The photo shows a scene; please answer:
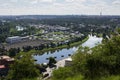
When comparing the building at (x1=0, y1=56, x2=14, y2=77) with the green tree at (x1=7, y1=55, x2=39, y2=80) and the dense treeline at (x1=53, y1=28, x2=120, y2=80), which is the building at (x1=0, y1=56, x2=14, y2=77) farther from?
the dense treeline at (x1=53, y1=28, x2=120, y2=80)

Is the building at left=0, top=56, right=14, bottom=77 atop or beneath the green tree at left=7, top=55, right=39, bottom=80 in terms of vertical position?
beneath

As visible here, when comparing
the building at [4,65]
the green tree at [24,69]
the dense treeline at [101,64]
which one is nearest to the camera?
the dense treeline at [101,64]

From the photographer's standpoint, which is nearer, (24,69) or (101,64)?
(101,64)

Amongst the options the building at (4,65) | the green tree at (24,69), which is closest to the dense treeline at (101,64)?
the green tree at (24,69)

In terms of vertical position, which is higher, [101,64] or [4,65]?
[101,64]

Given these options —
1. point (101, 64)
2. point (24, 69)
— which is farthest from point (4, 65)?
point (101, 64)

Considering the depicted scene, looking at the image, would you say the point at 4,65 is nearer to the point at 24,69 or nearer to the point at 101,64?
the point at 24,69

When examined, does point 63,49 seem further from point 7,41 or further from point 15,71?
point 15,71

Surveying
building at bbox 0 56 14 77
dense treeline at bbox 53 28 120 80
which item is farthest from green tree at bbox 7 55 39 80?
building at bbox 0 56 14 77

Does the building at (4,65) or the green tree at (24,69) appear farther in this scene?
the building at (4,65)

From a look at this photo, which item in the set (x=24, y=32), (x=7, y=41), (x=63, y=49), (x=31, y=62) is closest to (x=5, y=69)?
(x=31, y=62)

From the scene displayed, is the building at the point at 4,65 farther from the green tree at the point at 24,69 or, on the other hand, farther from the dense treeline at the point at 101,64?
the dense treeline at the point at 101,64
